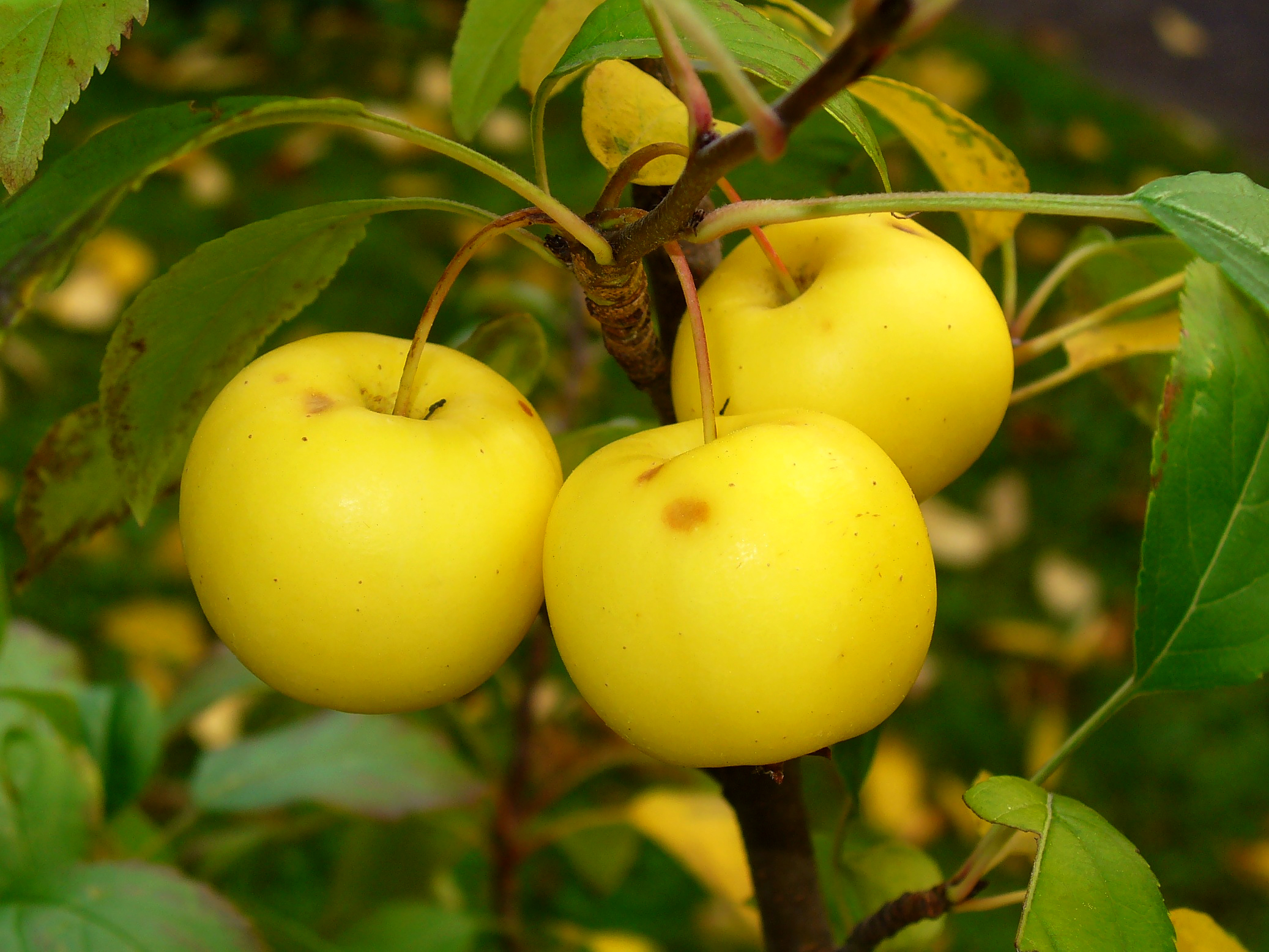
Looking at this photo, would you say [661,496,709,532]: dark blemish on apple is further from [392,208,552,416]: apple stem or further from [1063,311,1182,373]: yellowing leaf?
[1063,311,1182,373]: yellowing leaf

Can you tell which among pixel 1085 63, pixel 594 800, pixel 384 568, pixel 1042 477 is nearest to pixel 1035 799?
pixel 384 568

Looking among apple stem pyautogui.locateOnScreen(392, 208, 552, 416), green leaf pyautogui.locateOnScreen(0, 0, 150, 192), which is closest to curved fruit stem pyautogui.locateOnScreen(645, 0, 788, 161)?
apple stem pyautogui.locateOnScreen(392, 208, 552, 416)

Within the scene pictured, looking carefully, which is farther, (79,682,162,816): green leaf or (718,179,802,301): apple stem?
(79,682,162,816): green leaf

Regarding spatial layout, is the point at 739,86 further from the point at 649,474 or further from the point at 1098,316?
the point at 1098,316

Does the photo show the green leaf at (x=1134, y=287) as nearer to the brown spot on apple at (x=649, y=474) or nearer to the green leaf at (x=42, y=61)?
the brown spot on apple at (x=649, y=474)

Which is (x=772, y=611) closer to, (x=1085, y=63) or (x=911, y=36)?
(x=911, y=36)

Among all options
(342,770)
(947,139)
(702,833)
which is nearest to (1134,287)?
(947,139)

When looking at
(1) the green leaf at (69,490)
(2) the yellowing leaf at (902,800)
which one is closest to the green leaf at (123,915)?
(1) the green leaf at (69,490)
